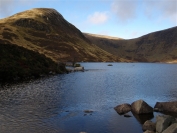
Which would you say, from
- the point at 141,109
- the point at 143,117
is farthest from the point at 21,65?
the point at 143,117

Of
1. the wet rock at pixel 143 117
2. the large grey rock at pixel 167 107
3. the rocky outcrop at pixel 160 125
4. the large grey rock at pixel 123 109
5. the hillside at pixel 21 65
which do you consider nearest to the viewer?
the rocky outcrop at pixel 160 125

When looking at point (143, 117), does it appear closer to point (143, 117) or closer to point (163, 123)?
point (143, 117)

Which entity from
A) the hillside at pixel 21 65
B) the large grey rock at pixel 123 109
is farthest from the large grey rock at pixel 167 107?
the hillside at pixel 21 65

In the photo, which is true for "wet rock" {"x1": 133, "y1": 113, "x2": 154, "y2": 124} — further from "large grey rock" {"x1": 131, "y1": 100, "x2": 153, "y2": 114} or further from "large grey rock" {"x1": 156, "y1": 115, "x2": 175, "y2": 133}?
"large grey rock" {"x1": 156, "y1": 115, "x2": 175, "y2": 133}

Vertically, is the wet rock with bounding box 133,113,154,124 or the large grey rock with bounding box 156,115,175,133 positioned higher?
the large grey rock with bounding box 156,115,175,133

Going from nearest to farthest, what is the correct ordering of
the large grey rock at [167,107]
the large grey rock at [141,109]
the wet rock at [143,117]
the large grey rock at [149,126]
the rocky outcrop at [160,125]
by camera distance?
the rocky outcrop at [160,125] → the large grey rock at [149,126] → the wet rock at [143,117] → the large grey rock at [141,109] → the large grey rock at [167,107]

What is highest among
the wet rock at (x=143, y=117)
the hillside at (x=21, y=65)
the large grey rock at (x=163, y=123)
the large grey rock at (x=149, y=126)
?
the hillside at (x=21, y=65)

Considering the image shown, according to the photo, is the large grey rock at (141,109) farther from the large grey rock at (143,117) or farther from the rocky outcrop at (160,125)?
the rocky outcrop at (160,125)

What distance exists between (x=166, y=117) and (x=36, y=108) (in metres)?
25.2

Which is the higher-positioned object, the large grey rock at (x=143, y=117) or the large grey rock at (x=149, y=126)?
the large grey rock at (x=149, y=126)

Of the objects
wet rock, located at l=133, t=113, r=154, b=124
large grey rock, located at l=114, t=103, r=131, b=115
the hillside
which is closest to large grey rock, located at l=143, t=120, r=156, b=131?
wet rock, located at l=133, t=113, r=154, b=124

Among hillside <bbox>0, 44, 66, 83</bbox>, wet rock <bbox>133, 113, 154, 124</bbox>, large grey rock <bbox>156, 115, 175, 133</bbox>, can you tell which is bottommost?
wet rock <bbox>133, 113, 154, 124</bbox>

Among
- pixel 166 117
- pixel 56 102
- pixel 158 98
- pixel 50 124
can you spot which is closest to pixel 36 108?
pixel 56 102

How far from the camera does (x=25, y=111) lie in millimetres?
40781
